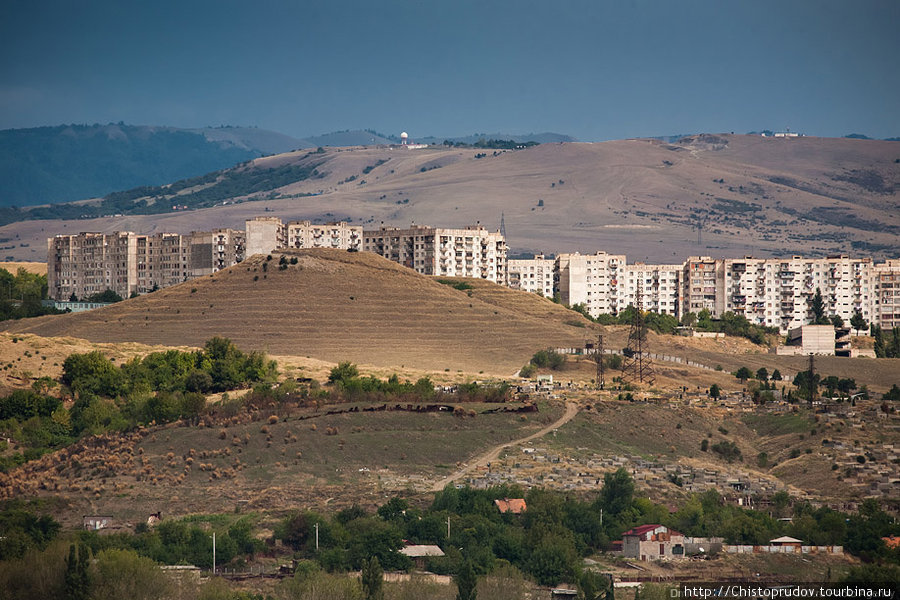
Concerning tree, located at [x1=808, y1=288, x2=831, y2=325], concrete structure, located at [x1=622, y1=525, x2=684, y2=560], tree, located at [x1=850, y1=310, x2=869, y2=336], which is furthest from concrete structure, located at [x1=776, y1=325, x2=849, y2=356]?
concrete structure, located at [x1=622, y1=525, x2=684, y2=560]

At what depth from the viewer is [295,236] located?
149 meters

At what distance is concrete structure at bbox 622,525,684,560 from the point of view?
56.3m

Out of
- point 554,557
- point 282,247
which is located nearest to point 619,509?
point 554,557

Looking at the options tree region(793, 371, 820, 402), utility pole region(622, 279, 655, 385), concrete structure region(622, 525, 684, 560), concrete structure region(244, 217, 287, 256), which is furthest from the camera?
concrete structure region(244, 217, 287, 256)

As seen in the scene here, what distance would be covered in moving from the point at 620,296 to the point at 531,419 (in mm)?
88011

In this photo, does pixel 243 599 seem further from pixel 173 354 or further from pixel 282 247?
pixel 282 247

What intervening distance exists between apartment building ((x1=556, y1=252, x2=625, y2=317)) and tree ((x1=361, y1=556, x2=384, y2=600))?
4598 inches

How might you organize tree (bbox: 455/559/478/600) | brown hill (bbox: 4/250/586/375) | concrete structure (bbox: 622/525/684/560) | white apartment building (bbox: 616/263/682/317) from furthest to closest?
white apartment building (bbox: 616/263/682/317), brown hill (bbox: 4/250/586/375), concrete structure (bbox: 622/525/684/560), tree (bbox: 455/559/478/600)

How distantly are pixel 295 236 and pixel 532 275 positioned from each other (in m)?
29.9

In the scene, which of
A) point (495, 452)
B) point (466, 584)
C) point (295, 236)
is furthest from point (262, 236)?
point (466, 584)

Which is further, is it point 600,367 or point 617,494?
point 600,367

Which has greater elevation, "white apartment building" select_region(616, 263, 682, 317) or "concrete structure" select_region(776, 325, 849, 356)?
"white apartment building" select_region(616, 263, 682, 317)

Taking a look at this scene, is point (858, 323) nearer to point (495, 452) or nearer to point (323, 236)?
point (323, 236)

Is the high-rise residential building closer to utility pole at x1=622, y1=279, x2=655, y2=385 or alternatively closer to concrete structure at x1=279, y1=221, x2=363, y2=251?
concrete structure at x1=279, y1=221, x2=363, y2=251
